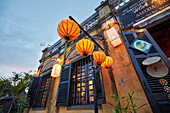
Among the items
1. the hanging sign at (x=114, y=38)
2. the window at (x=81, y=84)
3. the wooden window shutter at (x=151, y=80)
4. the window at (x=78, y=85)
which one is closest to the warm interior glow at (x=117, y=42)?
the hanging sign at (x=114, y=38)

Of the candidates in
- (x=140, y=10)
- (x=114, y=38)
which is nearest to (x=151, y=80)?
(x=114, y=38)

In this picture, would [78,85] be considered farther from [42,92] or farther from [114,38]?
[42,92]

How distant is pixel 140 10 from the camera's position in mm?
3203

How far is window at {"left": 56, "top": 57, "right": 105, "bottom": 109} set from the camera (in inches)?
130

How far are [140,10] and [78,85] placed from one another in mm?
4765

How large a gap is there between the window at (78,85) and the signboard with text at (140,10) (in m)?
2.83

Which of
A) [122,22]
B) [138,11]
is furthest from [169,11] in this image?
[122,22]

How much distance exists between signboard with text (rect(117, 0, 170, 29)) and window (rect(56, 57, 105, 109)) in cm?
283

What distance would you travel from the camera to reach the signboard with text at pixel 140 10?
2.74m

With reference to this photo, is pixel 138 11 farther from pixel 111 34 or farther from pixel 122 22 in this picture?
pixel 111 34

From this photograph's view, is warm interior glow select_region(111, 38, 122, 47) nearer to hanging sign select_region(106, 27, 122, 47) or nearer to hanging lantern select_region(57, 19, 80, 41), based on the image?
hanging sign select_region(106, 27, 122, 47)

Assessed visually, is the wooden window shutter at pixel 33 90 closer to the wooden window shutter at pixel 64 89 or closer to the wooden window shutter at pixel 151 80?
the wooden window shutter at pixel 64 89

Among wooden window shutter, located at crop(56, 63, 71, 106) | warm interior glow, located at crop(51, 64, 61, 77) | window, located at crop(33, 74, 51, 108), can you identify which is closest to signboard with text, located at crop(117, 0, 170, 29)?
wooden window shutter, located at crop(56, 63, 71, 106)

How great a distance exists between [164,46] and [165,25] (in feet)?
9.11
